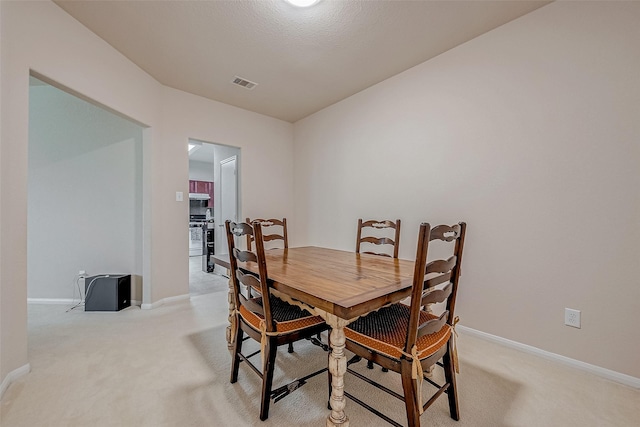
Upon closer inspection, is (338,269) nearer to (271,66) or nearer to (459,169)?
(459,169)

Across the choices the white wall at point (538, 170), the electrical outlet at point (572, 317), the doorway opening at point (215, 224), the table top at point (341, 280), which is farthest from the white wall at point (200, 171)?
the electrical outlet at point (572, 317)

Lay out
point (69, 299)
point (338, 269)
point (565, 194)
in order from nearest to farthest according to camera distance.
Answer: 1. point (338, 269)
2. point (565, 194)
3. point (69, 299)

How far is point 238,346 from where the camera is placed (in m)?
1.64

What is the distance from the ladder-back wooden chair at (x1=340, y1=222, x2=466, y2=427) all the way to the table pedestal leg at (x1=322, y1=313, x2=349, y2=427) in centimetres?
13

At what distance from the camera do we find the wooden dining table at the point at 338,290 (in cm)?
108

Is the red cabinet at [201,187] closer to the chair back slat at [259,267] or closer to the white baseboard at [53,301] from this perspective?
the white baseboard at [53,301]

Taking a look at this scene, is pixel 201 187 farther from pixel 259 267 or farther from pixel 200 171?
pixel 259 267

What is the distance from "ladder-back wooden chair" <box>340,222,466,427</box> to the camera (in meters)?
1.06

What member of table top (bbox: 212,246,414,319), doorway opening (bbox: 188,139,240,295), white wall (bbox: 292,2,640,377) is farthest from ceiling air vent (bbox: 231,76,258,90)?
table top (bbox: 212,246,414,319)

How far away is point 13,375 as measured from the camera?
163 cm

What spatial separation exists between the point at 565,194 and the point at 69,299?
4863 millimetres

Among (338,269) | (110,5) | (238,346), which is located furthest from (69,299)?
(338,269)

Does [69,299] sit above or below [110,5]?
below

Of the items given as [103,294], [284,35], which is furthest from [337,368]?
[103,294]
